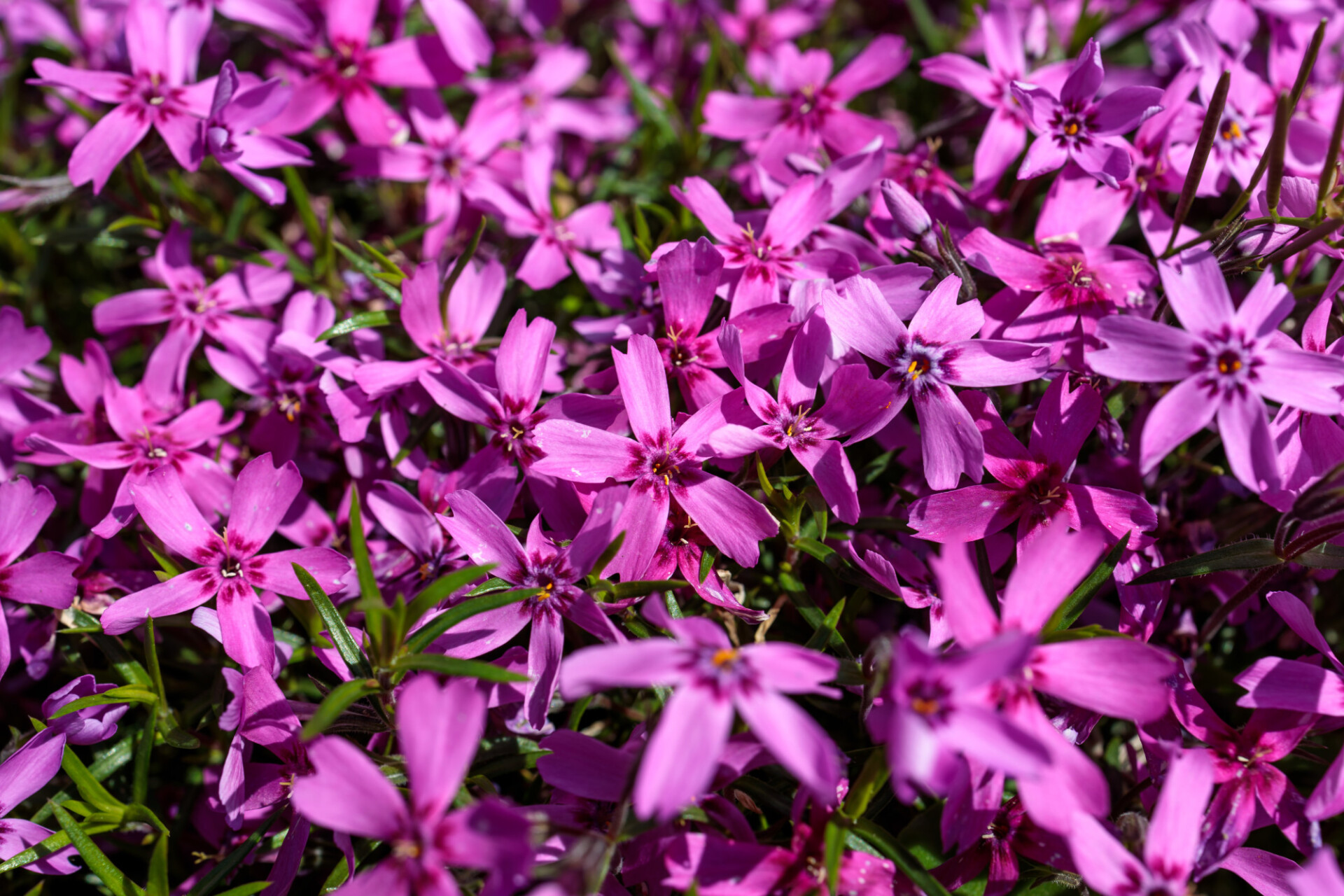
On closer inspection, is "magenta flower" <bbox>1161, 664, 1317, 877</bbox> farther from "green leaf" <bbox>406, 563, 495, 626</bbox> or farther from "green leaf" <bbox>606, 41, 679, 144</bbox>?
"green leaf" <bbox>606, 41, 679, 144</bbox>

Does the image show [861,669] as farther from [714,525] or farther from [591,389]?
[591,389]

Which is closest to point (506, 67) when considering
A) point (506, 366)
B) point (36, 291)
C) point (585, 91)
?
point (585, 91)

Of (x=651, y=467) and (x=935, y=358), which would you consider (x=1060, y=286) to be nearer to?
(x=935, y=358)

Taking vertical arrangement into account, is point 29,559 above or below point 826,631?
below

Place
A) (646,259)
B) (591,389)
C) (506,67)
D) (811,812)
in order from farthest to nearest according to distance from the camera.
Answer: (506,67) < (646,259) < (591,389) < (811,812)

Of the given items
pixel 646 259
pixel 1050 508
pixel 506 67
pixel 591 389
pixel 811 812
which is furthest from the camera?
pixel 506 67

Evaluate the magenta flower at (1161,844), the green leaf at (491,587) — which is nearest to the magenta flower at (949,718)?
the magenta flower at (1161,844)

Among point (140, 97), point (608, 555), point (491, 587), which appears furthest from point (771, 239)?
point (140, 97)
